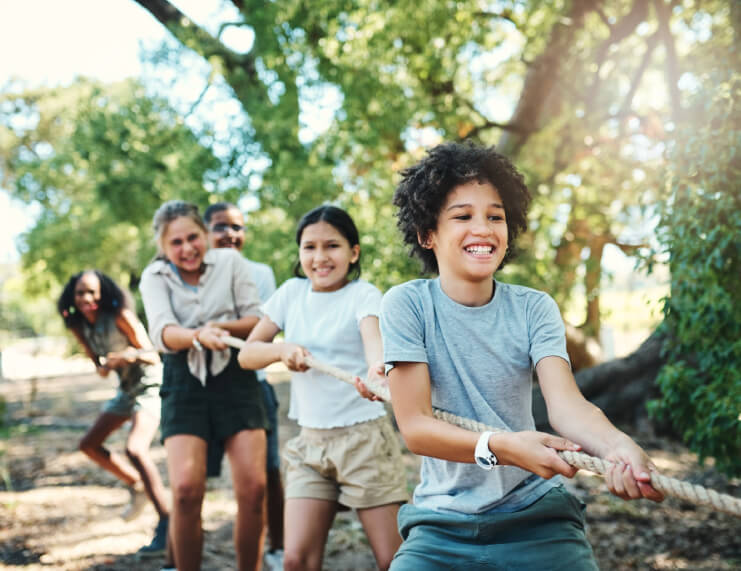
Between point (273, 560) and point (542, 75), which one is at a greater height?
point (542, 75)

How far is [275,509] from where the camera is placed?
12.5 ft

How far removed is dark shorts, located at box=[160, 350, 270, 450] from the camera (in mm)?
3043

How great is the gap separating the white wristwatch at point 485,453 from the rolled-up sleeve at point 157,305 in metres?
1.90

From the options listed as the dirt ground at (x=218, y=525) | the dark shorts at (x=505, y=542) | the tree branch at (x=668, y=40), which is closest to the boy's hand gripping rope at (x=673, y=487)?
the dark shorts at (x=505, y=542)

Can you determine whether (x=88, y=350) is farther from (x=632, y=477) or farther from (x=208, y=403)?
(x=632, y=477)

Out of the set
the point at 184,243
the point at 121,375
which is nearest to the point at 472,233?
the point at 184,243

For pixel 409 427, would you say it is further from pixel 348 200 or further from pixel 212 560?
pixel 348 200

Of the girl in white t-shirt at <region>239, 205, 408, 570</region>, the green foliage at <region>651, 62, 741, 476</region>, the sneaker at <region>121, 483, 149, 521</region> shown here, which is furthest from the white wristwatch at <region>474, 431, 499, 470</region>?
the sneaker at <region>121, 483, 149, 521</region>

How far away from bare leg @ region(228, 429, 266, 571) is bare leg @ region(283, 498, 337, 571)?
46 centimetres

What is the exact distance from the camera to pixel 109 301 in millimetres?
4539

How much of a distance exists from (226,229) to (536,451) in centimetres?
309

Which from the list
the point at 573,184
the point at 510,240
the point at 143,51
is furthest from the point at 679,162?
the point at 143,51

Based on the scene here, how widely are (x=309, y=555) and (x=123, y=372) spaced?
236 cm

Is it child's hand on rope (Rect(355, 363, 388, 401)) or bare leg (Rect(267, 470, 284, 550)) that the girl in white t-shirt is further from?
bare leg (Rect(267, 470, 284, 550))
